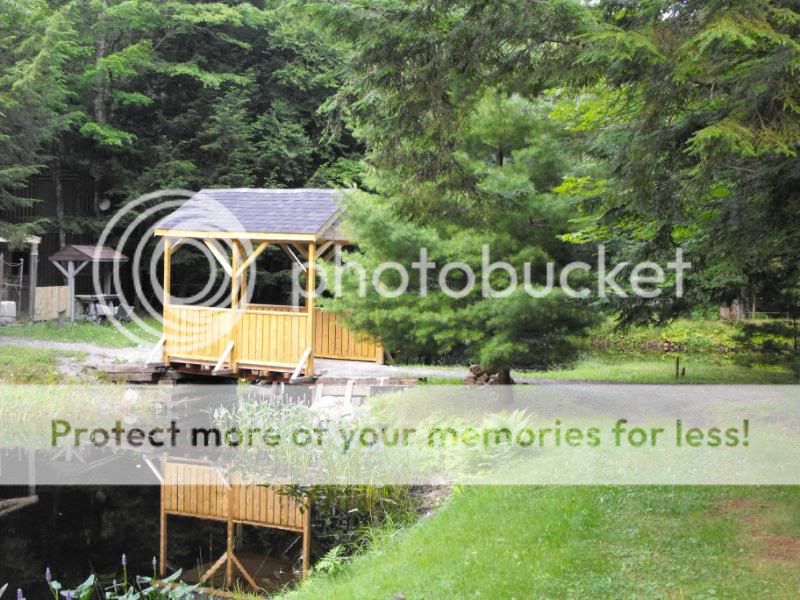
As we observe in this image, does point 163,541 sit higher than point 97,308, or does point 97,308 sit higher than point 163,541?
point 97,308

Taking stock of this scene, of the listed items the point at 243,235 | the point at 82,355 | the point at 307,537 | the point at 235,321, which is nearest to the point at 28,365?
the point at 82,355

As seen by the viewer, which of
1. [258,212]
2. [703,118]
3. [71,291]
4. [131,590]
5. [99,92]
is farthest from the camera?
[99,92]

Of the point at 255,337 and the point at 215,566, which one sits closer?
the point at 215,566

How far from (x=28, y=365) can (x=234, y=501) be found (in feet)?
25.0

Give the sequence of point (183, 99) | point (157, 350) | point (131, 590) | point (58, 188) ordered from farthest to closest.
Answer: point (183, 99) < point (58, 188) < point (157, 350) < point (131, 590)

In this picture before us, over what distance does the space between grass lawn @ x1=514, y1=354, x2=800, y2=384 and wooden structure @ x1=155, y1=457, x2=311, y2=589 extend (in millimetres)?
6998

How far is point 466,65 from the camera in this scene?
243 inches

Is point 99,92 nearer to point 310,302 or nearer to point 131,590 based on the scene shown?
point 310,302

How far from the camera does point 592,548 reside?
237 inches

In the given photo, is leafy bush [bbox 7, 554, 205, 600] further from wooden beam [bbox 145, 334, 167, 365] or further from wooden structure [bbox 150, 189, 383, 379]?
wooden beam [bbox 145, 334, 167, 365]

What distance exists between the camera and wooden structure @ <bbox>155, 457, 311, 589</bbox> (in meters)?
8.75

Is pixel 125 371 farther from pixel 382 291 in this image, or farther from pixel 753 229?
pixel 753 229

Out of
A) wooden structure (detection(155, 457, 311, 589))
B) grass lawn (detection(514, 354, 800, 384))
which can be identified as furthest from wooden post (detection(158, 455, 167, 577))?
grass lawn (detection(514, 354, 800, 384))

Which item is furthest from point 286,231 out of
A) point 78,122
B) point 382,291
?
point 78,122
